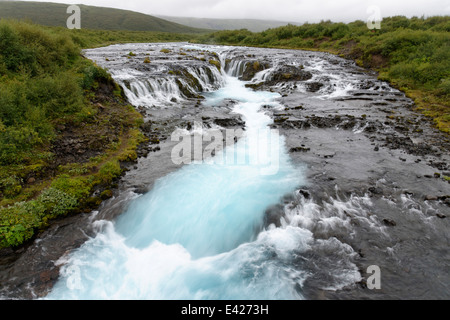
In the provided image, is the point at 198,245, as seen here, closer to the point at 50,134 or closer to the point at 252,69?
the point at 50,134

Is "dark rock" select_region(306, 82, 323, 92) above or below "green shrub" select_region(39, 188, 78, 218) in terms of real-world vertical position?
above

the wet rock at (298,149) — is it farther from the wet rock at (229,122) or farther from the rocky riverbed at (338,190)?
the wet rock at (229,122)

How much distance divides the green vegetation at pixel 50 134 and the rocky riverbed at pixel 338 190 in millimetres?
840

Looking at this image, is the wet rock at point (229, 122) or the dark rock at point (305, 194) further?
the wet rock at point (229, 122)

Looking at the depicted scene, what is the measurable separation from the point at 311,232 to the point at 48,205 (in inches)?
398

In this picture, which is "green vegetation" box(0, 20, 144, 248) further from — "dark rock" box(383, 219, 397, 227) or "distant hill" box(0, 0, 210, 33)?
"distant hill" box(0, 0, 210, 33)

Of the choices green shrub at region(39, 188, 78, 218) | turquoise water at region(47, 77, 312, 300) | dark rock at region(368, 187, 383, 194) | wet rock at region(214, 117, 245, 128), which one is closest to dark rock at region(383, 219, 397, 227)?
dark rock at region(368, 187, 383, 194)

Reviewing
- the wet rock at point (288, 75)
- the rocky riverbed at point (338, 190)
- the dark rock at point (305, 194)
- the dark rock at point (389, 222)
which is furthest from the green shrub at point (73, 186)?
the wet rock at point (288, 75)

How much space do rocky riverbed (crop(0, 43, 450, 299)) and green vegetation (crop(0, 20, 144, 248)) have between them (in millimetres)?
840

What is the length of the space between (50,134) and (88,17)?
17882 centimetres

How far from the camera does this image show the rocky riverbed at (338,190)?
7301mm

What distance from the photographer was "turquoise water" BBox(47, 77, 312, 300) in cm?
733

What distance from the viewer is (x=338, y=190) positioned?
432 inches

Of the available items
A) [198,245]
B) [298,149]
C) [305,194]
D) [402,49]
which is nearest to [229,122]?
[298,149]
